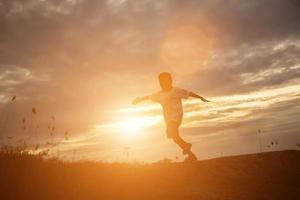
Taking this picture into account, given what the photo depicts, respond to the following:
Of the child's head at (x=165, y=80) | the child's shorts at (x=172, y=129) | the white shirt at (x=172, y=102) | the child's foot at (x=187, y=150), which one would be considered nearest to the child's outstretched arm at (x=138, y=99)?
the white shirt at (x=172, y=102)

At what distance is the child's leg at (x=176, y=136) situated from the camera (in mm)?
12945

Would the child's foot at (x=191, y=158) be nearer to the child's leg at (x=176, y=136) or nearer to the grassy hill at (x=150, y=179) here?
the child's leg at (x=176, y=136)

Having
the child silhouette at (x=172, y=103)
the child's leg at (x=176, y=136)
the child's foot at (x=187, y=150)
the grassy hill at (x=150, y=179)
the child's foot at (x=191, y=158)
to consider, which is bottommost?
the grassy hill at (x=150, y=179)

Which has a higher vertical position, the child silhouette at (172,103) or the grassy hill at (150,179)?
the child silhouette at (172,103)

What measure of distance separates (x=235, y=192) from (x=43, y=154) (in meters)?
4.63

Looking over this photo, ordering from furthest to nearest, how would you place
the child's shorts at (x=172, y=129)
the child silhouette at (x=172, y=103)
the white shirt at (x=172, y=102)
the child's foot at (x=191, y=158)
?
the white shirt at (x=172, y=102) → the child's shorts at (x=172, y=129) → the child silhouette at (x=172, y=103) → the child's foot at (x=191, y=158)

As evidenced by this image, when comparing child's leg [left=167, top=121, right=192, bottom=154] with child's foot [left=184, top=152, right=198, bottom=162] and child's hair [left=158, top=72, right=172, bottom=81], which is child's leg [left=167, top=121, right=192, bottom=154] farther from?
child's hair [left=158, top=72, right=172, bottom=81]

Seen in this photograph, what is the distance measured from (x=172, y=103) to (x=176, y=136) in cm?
99

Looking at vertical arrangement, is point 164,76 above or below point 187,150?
above

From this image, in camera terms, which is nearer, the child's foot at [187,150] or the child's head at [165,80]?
the child's foot at [187,150]

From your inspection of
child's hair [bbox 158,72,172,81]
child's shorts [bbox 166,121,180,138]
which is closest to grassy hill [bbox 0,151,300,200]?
child's shorts [bbox 166,121,180,138]

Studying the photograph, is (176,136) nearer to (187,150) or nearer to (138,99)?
(187,150)

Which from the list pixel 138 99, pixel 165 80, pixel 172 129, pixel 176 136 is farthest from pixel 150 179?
pixel 138 99

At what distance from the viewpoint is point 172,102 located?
13.4m
